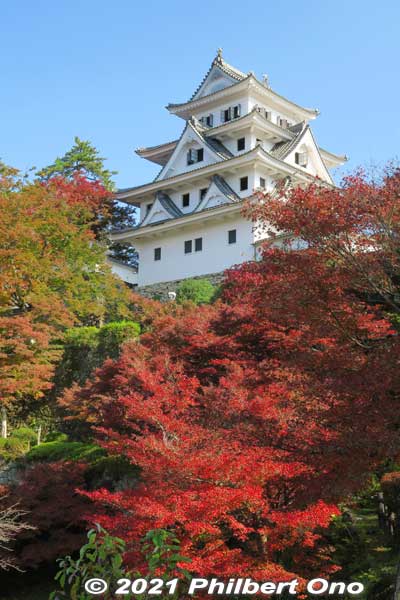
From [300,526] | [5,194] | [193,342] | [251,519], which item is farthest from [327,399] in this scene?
[5,194]

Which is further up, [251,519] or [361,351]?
[361,351]

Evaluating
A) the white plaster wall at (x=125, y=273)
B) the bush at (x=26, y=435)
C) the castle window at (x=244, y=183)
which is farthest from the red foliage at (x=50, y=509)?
the white plaster wall at (x=125, y=273)

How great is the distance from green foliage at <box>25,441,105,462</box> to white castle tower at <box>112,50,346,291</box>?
12630 millimetres

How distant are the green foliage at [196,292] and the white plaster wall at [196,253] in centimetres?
258

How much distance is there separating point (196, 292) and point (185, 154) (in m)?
11.0

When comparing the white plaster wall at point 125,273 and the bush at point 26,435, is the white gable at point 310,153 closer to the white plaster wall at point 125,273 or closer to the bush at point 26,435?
the white plaster wall at point 125,273

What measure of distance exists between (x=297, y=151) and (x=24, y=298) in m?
17.1

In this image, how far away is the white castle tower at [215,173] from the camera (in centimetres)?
2891

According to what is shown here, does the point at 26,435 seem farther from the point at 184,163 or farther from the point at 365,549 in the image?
the point at 184,163

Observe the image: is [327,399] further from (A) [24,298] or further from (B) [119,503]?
(A) [24,298]

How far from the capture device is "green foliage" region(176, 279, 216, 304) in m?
24.7

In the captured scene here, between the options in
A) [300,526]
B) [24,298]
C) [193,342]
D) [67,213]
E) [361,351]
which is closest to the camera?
[361,351]

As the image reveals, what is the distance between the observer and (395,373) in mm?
6762

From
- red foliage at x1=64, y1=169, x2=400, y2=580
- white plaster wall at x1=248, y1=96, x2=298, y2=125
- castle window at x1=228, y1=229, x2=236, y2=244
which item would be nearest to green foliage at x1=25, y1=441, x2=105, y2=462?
red foliage at x1=64, y1=169, x2=400, y2=580
